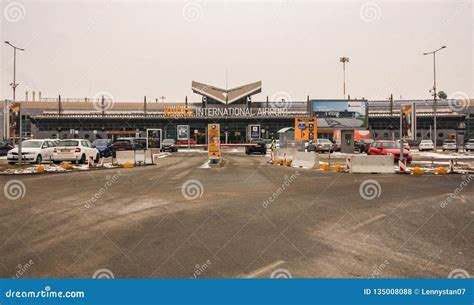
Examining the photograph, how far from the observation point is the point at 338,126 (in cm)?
7444

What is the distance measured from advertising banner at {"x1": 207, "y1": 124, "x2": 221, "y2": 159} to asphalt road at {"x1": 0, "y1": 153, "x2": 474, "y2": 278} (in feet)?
46.1

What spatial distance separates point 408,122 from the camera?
25656 mm

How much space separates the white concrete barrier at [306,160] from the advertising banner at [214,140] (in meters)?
4.87

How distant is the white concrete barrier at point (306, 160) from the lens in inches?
1013

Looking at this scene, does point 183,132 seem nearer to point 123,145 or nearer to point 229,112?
point 229,112

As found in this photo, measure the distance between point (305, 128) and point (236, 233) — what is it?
2495cm

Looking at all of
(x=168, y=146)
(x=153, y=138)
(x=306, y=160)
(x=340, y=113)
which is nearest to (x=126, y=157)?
(x=306, y=160)

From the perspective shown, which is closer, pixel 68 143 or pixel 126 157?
pixel 68 143

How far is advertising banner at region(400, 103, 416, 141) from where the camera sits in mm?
24734

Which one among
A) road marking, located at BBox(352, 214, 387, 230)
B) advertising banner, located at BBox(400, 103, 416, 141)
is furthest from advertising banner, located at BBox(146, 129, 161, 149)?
road marking, located at BBox(352, 214, 387, 230)

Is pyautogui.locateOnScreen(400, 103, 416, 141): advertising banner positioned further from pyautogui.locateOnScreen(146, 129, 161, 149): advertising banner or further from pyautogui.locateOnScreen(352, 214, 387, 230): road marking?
pyautogui.locateOnScreen(146, 129, 161, 149): advertising banner

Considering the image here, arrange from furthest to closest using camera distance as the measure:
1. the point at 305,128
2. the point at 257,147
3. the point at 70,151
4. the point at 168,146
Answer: the point at 168,146
the point at 257,147
the point at 305,128
the point at 70,151

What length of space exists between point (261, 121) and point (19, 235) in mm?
73771

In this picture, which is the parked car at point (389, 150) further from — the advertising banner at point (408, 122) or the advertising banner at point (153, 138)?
the advertising banner at point (153, 138)
